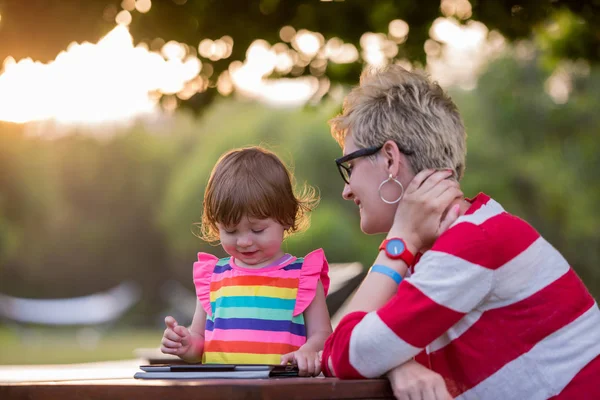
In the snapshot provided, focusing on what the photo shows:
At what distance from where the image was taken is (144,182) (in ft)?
163

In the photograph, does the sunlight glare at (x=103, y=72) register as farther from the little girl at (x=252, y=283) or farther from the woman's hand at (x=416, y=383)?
the woman's hand at (x=416, y=383)

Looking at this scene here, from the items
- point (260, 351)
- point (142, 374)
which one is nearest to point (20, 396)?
point (142, 374)

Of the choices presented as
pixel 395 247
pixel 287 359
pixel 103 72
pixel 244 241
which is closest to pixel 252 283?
pixel 244 241

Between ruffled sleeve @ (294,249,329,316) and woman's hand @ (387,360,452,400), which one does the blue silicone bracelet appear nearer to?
woman's hand @ (387,360,452,400)

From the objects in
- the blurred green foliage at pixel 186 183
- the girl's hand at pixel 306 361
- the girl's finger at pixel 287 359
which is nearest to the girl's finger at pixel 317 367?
the girl's hand at pixel 306 361

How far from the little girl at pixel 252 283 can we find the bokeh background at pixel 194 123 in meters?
0.87

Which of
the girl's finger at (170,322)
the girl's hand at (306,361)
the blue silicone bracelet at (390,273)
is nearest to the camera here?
the blue silicone bracelet at (390,273)

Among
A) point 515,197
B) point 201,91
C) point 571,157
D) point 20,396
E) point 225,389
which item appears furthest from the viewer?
point 515,197

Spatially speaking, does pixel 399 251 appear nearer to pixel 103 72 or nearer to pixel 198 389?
pixel 198 389

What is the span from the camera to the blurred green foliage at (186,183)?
1366 inches

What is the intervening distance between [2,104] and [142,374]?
448 cm

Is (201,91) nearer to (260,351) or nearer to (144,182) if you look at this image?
(260,351)

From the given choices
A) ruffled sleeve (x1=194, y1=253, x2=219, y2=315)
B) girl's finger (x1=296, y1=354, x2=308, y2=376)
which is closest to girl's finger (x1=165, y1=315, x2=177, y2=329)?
ruffled sleeve (x1=194, y1=253, x2=219, y2=315)

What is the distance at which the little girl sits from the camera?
2.71 meters
